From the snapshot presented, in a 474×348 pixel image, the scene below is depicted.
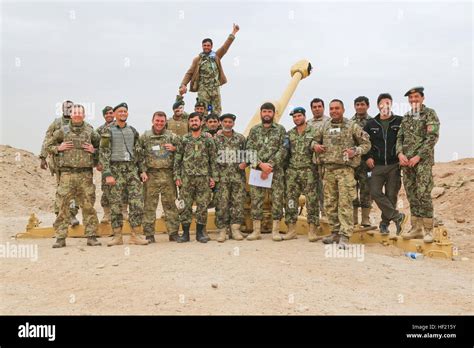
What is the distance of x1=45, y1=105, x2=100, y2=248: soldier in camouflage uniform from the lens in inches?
267

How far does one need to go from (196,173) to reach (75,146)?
175 cm

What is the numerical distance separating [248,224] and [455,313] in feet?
13.6

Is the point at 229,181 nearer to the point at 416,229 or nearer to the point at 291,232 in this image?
the point at 291,232

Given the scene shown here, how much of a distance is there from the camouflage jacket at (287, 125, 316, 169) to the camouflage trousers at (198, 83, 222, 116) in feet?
8.65

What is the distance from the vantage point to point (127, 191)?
6941 millimetres

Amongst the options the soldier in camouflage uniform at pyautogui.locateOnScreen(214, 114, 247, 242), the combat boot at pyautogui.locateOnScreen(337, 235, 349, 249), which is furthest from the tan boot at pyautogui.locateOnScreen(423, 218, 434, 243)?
the soldier in camouflage uniform at pyautogui.locateOnScreen(214, 114, 247, 242)

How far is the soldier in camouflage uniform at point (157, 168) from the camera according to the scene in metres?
7.07

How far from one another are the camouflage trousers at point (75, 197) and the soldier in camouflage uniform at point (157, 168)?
0.78 m

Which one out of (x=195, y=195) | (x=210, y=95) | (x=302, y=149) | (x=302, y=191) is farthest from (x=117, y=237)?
(x=210, y=95)

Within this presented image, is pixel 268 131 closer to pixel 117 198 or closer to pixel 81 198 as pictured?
pixel 117 198

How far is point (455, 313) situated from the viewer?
4.26 m

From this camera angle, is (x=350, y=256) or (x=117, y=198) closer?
(x=350, y=256)

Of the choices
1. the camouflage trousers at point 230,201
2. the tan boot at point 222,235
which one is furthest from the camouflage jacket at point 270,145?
the tan boot at point 222,235
